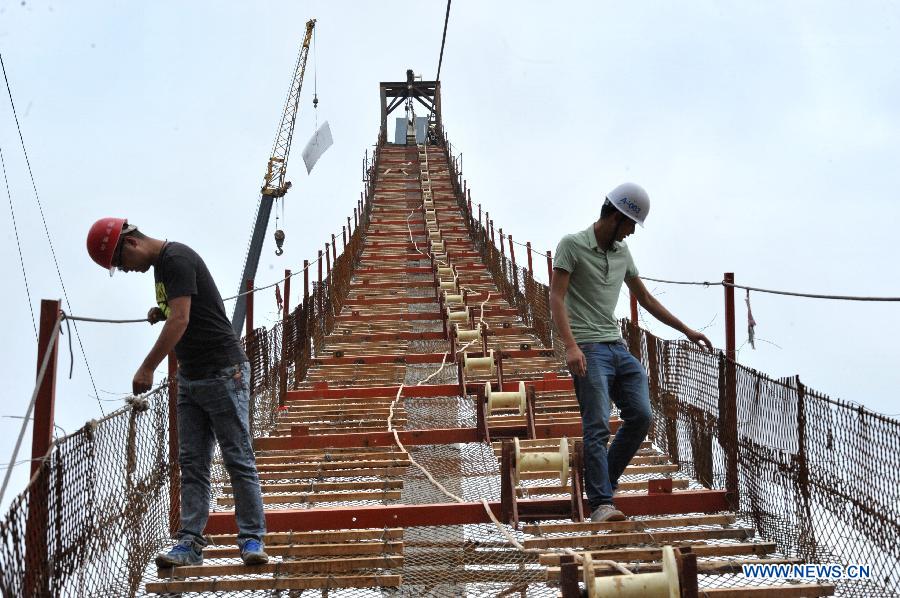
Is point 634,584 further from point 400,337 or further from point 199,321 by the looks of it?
point 400,337

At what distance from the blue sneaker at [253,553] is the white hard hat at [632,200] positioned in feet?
7.42

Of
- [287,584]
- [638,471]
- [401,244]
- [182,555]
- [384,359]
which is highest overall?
[401,244]

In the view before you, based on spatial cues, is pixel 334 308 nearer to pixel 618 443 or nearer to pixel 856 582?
pixel 618 443

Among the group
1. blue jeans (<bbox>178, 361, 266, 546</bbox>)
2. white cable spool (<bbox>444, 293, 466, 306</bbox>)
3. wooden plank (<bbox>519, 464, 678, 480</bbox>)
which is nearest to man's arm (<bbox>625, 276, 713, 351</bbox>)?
wooden plank (<bbox>519, 464, 678, 480</bbox>)

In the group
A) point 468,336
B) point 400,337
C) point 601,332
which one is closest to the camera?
point 601,332

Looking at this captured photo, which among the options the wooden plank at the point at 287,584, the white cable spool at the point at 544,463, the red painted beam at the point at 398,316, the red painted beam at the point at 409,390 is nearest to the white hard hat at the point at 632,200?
the white cable spool at the point at 544,463

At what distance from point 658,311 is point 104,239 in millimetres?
2738

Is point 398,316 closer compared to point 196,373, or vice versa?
point 196,373

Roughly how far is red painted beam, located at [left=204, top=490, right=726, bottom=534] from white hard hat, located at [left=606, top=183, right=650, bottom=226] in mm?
1568

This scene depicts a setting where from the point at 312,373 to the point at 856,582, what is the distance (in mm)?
6972

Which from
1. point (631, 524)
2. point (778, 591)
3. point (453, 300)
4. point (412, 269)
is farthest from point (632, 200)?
point (412, 269)

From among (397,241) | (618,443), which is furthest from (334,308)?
(618,443)

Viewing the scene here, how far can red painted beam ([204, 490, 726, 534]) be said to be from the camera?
489 centimetres

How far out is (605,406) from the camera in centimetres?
448
